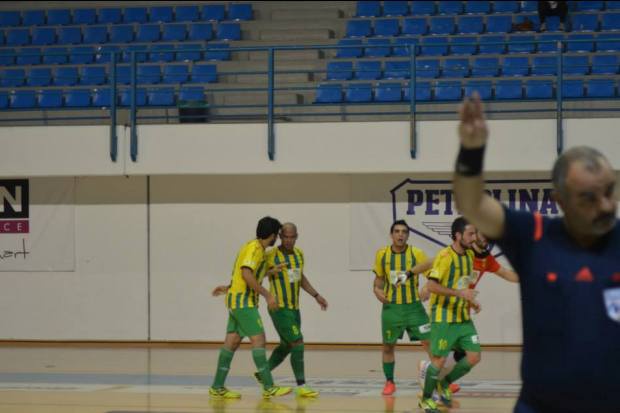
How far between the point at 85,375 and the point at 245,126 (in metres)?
4.87

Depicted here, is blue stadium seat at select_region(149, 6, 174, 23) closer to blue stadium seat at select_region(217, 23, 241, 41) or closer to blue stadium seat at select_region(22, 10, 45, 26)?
blue stadium seat at select_region(217, 23, 241, 41)

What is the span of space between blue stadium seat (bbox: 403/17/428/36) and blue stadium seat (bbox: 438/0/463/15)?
2.55 feet

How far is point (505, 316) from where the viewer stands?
17281mm

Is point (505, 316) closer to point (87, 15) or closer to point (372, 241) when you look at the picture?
point (372, 241)

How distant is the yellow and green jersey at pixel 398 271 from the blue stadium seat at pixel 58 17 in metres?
13.1

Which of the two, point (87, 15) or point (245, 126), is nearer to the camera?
point (245, 126)

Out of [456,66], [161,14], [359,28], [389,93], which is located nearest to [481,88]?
[456,66]

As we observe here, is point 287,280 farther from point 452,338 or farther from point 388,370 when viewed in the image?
point 452,338

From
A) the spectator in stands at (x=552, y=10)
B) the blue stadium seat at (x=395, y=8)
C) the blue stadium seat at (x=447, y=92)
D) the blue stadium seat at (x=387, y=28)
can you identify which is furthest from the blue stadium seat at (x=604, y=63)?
the blue stadium seat at (x=395, y=8)

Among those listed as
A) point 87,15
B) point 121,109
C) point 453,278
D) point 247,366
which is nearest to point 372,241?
point 247,366

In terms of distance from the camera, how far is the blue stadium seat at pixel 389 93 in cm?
1834

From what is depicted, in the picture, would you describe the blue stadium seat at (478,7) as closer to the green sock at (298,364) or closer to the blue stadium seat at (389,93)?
the blue stadium seat at (389,93)

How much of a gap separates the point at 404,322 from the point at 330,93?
7.18 m

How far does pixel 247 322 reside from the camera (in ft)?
38.1
